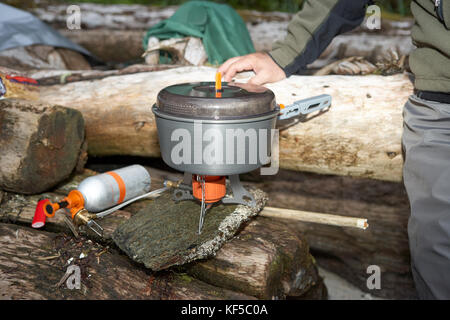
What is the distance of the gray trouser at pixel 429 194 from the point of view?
1.46 meters

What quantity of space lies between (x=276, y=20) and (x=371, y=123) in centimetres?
280

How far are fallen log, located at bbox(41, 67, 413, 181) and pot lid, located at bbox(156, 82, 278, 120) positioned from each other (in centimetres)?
72

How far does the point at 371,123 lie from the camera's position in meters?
2.23

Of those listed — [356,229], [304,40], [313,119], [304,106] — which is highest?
[304,40]

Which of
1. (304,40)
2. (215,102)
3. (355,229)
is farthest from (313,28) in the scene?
(355,229)

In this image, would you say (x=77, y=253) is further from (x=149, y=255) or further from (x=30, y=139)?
(x=30, y=139)

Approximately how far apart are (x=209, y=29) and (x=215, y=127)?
216cm

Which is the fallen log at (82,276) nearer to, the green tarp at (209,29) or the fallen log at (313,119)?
the fallen log at (313,119)

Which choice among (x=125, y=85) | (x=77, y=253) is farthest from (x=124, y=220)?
(x=125, y=85)

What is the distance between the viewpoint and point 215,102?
1495mm

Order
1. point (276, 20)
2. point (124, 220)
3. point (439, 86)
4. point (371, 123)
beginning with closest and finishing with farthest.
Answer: point (439, 86) < point (124, 220) < point (371, 123) < point (276, 20)

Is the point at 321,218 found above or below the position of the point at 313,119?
below

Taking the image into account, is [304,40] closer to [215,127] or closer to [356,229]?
[215,127]

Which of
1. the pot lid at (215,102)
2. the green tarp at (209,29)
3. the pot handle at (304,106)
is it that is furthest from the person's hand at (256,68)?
the green tarp at (209,29)
